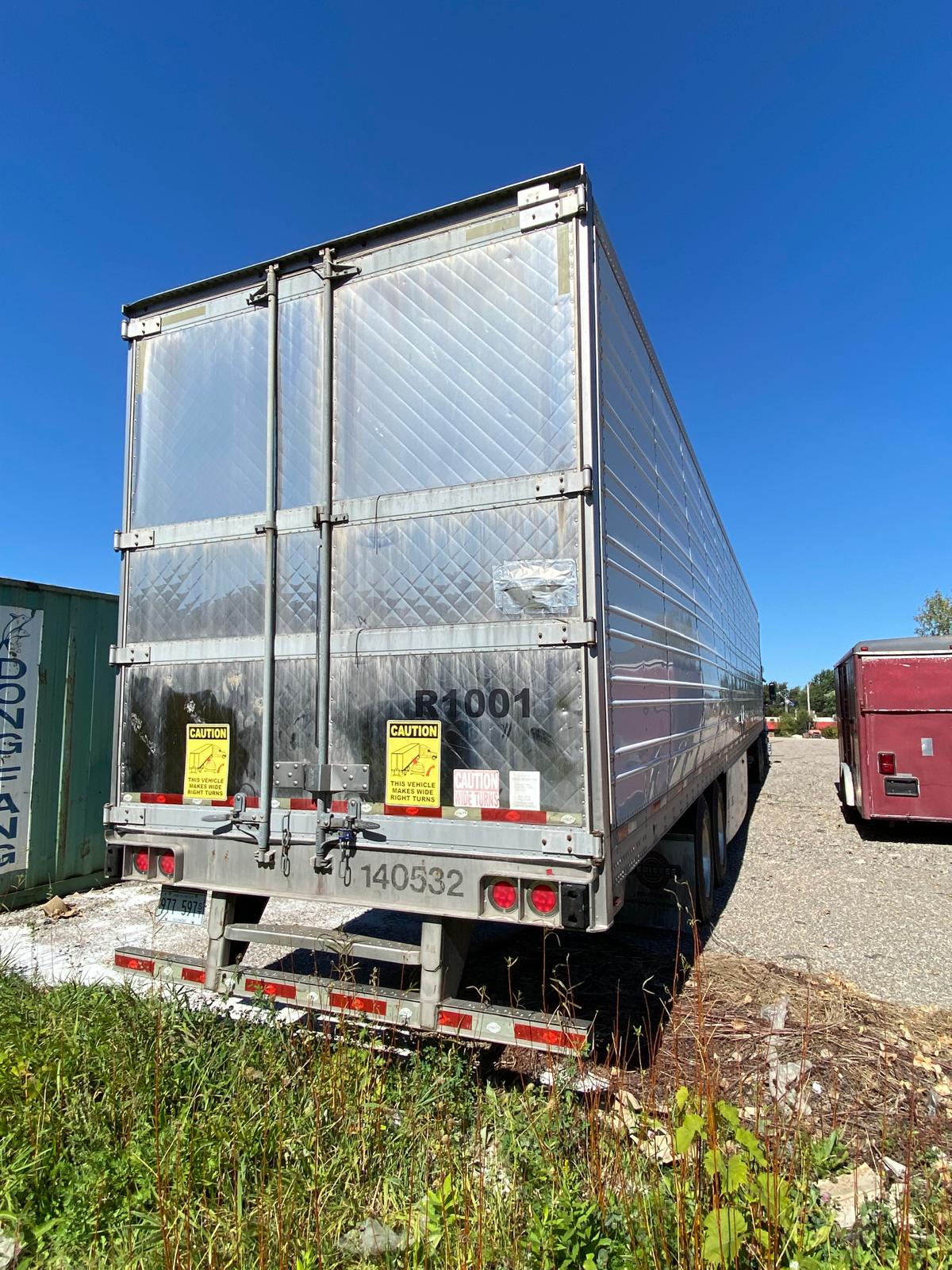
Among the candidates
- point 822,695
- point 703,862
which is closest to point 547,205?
point 703,862

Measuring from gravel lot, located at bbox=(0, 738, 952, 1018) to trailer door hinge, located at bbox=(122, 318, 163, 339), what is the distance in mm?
3818

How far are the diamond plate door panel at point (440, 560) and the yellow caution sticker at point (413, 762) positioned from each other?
47 cm

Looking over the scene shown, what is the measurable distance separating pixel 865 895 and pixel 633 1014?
416 centimetres

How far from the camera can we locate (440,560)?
3244mm

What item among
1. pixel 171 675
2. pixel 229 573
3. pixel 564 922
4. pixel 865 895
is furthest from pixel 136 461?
pixel 865 895

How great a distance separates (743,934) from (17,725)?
6.69 metres

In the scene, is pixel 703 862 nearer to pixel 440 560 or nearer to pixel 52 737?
pixel 440 560

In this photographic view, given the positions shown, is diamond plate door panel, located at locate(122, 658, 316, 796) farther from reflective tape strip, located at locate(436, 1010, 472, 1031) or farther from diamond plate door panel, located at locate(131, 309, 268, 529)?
reflective tape strip, located at locate(436, 1010, 472, 1031)

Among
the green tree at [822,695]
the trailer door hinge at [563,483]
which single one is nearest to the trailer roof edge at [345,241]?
the trailer door hinge at [563,483]

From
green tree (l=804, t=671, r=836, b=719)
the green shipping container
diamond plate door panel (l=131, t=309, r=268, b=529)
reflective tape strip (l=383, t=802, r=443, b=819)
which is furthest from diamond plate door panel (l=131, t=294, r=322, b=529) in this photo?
green tree (l=804, t=671, r=836, b=719)

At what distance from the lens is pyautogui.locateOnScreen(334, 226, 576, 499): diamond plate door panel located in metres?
3.11

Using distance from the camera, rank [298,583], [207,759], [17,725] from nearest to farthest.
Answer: [298,583] → [207,759] → [17,725]

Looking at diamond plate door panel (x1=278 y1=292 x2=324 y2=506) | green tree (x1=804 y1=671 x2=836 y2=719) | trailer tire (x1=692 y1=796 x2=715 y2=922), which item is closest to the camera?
diamond plate door panel (x1=278 y1=292 x2=324 y2=506)

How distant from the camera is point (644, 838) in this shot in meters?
3.71
